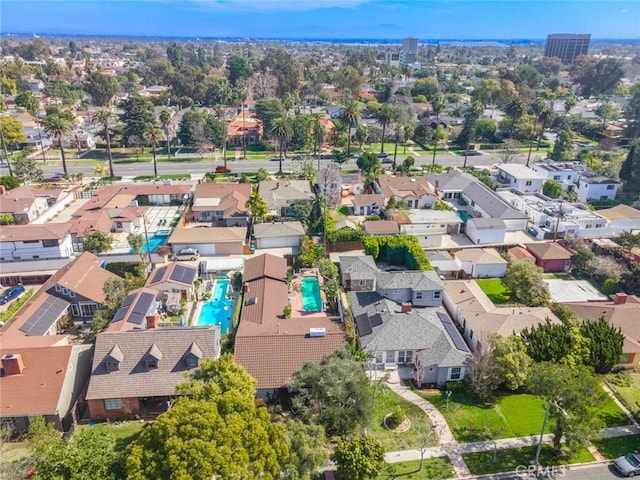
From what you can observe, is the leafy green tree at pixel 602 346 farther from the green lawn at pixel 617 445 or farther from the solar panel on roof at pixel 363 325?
the solar panel on roof at pixel 363 325

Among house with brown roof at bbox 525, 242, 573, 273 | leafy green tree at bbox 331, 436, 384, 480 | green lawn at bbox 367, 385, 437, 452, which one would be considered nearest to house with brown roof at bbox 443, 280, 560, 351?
green lawn at bbox 367, 385, 437, 452

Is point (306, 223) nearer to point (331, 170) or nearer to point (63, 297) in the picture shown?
point (331, 170)

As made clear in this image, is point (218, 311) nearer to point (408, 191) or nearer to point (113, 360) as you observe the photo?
point (113, 360)

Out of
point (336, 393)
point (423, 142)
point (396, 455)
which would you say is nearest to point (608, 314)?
point (396, 455)

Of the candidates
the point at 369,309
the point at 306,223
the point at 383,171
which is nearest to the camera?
the point at 369,309

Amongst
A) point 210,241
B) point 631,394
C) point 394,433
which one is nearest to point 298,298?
point 210,241

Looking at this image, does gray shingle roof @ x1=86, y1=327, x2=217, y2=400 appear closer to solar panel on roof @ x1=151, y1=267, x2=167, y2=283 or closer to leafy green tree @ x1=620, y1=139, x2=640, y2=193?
solar panel on roof @ x1=151, y1=267, x2=167, y2=283
